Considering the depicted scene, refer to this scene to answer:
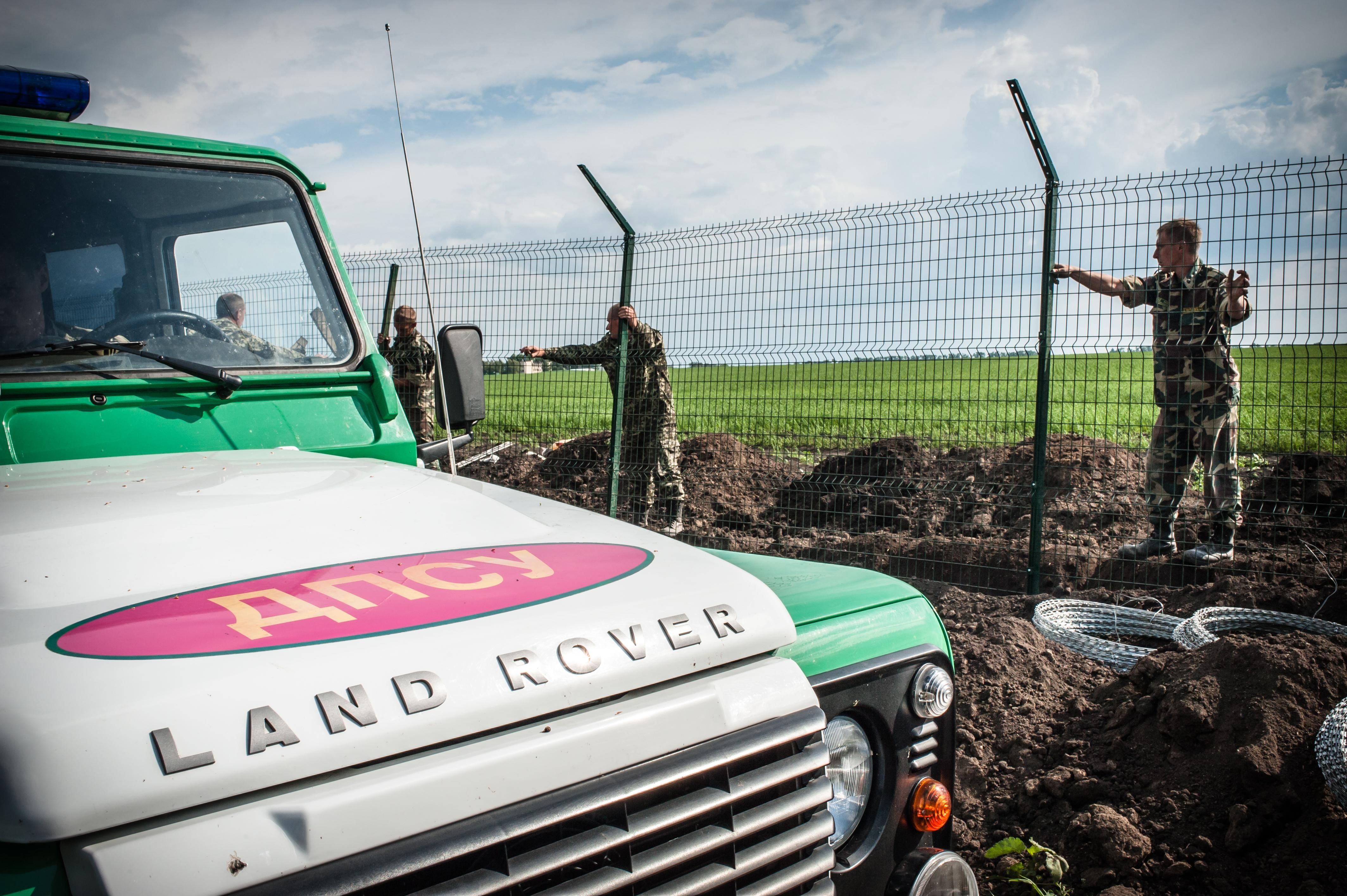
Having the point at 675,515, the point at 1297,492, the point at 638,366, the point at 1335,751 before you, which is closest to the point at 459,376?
the point at 1335,751

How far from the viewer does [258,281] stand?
102 inches

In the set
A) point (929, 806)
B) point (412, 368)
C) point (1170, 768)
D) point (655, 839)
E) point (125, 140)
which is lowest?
point (1170, 768)

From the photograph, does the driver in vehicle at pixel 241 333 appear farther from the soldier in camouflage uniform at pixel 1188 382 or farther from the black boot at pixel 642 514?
the black boot at pixel 642 514

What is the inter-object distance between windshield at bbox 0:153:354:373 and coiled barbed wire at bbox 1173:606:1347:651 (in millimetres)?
4006

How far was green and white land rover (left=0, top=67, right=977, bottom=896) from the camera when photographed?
3.33ft

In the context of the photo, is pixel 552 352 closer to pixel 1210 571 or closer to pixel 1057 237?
pixel 1057 237

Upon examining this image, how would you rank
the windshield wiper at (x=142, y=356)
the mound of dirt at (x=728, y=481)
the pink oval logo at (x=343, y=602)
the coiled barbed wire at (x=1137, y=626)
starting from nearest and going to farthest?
the pink oval logo at (x=343, y=602), the windshield wiper at (x=142, y=356), the coiled barbed wire at (x=1137, y=626), the mound of dirt at (x=728, y=481)

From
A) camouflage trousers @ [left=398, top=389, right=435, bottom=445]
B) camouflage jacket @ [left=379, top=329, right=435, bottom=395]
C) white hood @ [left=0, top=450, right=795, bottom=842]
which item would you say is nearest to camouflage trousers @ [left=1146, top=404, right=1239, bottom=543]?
white hood @ [left=0, top=450, right=795, bottom=842]

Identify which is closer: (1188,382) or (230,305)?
(230,305)

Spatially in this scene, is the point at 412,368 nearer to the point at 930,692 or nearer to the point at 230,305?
the point at 230,305

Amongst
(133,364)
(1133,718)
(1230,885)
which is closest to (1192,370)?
(1133,718)

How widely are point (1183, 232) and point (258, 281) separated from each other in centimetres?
520

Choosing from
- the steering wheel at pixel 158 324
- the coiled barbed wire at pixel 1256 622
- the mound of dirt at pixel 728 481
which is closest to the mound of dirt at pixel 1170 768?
the coiled barbed wire at pixel 1256 622

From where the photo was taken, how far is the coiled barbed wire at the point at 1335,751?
276cm
